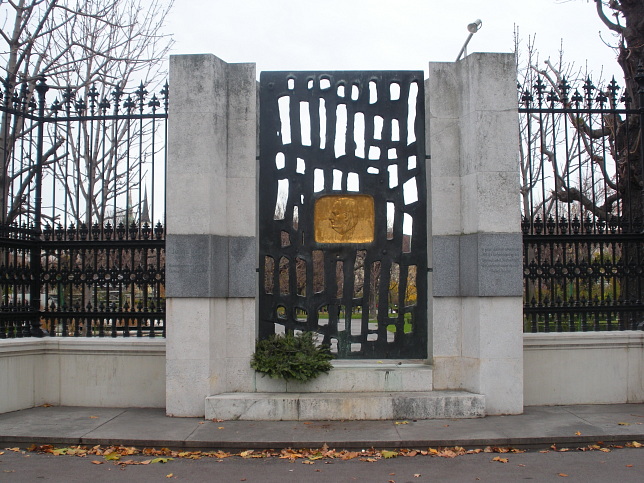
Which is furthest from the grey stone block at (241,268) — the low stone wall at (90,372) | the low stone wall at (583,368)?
the low stone wall at (583,368)

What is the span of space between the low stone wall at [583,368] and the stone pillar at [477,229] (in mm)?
697

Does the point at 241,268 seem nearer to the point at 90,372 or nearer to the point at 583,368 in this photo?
the point at 90,372

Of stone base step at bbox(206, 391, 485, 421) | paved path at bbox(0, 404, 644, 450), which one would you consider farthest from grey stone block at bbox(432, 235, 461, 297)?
paved path at bbox(0, 404, 644, 450)

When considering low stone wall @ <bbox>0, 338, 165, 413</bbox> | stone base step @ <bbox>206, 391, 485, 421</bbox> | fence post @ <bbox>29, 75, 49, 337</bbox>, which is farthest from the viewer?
fence post @ <bbox>29, 75, 49, 337</bbox>

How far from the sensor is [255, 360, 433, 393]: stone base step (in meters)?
8.48

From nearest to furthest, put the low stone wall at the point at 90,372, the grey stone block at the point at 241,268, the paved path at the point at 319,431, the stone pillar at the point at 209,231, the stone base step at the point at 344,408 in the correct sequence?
1. the paved path at the point at 319,431
2. the stone base step at the point at 344,408
3. the stone pillar at the point at 209,231
4. the grey stone block at the point at 241,268
5. the low stone wall at the point at 90,372

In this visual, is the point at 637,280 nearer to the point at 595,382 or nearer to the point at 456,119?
the point at 595,382

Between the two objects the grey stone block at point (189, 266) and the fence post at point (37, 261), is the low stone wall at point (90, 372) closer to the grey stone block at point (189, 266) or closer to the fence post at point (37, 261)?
the fence post at point (37, 261)

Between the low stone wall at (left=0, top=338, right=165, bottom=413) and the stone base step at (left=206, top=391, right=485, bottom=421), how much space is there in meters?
1.30

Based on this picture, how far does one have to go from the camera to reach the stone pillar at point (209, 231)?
8.24m

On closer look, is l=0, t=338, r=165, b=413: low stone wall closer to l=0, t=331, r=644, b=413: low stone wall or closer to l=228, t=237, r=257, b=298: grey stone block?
l=0, t=331, r=644, b=413: low stone wall

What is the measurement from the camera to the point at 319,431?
7484mm

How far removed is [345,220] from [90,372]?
169 inches

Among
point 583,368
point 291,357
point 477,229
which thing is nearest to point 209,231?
point 291,357
